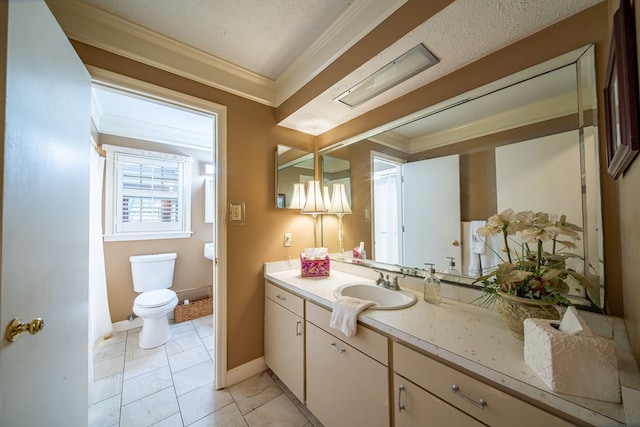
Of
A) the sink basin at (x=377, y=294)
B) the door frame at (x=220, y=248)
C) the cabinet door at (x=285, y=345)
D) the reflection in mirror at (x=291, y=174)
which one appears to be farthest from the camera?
the reflection in mirror at (x=291, y=174)

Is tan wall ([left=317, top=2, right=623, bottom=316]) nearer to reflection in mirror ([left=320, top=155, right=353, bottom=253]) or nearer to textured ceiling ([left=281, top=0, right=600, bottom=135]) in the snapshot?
textured ceiling ([left=281, top=0, right=600, bottom=135])

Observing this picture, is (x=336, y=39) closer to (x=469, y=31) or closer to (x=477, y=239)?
(x=469, y=31)

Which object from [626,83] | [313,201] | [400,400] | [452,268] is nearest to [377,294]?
[452,268]

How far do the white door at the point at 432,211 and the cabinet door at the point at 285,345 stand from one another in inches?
33.9

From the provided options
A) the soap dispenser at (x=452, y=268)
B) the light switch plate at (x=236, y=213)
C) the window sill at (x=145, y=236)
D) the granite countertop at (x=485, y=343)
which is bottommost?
the granite countertop at (x=485, y=343)

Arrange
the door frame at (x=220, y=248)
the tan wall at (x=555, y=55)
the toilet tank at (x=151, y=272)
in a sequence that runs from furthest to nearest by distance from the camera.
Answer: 1. the toilet tank at (x=151, y=272)
2. the door frame at (x=220, y=248)
3. the tan wall at (x=555, y=55)

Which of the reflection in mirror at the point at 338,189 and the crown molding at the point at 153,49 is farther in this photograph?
the reflection in mirror at the point at 338,189

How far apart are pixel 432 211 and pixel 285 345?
1.35 metres

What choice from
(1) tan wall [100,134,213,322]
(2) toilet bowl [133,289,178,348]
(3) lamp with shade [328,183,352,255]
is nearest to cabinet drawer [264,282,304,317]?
(3) lamp with shade [328,183,352,255]

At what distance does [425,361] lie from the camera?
Result: 2.66 feet

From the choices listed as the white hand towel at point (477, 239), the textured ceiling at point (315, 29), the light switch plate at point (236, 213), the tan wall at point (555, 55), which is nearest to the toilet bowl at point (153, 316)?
the light switch plate at point (236, 213)

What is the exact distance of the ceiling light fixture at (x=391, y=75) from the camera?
3.79ft

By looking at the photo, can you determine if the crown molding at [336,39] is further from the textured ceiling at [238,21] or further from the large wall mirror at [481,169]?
the large wall mirror at [481,169]

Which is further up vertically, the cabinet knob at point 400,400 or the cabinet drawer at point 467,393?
the cabinet drawer at point 467,393
